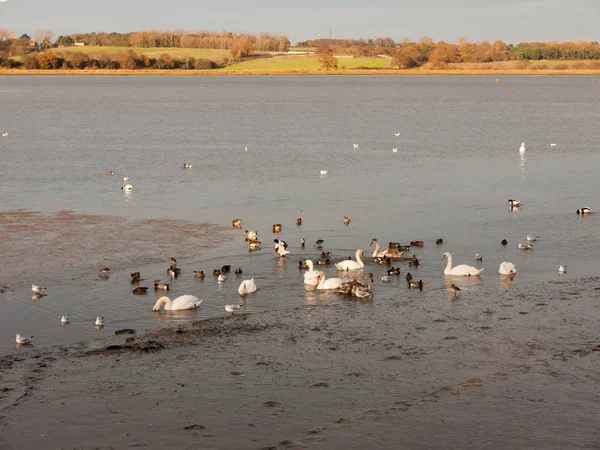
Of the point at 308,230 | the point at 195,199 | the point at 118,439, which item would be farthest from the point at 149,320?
the point at 195,199

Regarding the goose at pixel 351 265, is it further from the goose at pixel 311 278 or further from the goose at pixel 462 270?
the goose at pixel 462 270

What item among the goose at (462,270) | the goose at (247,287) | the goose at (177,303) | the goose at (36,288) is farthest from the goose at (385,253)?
the goose at (36,288)

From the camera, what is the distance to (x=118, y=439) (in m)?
11.6

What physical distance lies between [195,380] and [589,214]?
1712 centimetres

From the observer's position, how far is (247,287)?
18047 millimetres

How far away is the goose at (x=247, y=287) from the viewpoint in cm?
1798

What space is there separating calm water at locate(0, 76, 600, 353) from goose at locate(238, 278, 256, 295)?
0.20 m

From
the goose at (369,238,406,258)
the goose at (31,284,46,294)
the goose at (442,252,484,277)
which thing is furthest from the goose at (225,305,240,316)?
the goose at (442,252,484,277)

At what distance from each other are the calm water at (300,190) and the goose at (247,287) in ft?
0.67

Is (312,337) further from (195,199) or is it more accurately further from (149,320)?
(195,199)

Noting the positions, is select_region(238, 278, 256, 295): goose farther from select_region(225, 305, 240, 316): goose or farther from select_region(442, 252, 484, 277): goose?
select_region(442, 252, 484, 277): goose

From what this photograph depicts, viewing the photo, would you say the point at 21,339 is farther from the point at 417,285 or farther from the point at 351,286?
the point at 417,285

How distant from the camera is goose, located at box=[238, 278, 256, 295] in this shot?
17984 mm

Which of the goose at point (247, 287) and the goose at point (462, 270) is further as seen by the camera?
the goose at point (462, 270)
